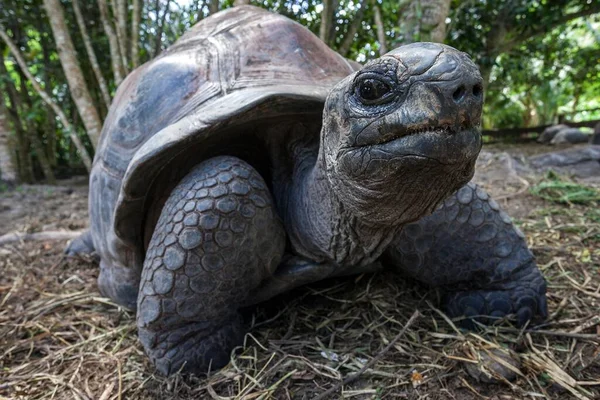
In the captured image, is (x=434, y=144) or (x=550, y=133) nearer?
(x=434, y=144)

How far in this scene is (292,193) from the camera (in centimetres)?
166

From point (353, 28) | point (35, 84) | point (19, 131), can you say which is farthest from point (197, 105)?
point (19, 131)

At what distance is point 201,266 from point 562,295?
1544 millimetres

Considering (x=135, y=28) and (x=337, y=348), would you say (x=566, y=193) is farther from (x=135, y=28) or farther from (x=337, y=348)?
(x=135, y=28)

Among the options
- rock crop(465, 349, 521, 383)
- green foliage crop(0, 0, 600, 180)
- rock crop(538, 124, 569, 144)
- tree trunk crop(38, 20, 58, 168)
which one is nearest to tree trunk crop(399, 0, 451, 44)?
green foliage crop(0, 0, 600, 180)

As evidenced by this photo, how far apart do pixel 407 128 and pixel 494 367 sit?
0.91 meters

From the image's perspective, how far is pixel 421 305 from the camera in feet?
6.08

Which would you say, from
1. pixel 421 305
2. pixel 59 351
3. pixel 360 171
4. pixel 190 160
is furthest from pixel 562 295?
pixel 59 351

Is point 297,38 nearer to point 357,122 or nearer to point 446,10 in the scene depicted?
point 357,122

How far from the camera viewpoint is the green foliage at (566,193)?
10.1 feet

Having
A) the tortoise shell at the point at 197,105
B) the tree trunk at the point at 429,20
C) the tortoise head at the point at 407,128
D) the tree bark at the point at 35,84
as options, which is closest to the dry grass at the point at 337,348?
the tortoise shell at the point at 197,105

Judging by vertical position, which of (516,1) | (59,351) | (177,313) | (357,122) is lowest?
(59,351)

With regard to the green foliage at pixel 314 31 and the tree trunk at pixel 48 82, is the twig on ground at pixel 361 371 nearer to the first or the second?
the green foliage at pixel 314 31

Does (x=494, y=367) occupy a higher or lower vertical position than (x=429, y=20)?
lower
